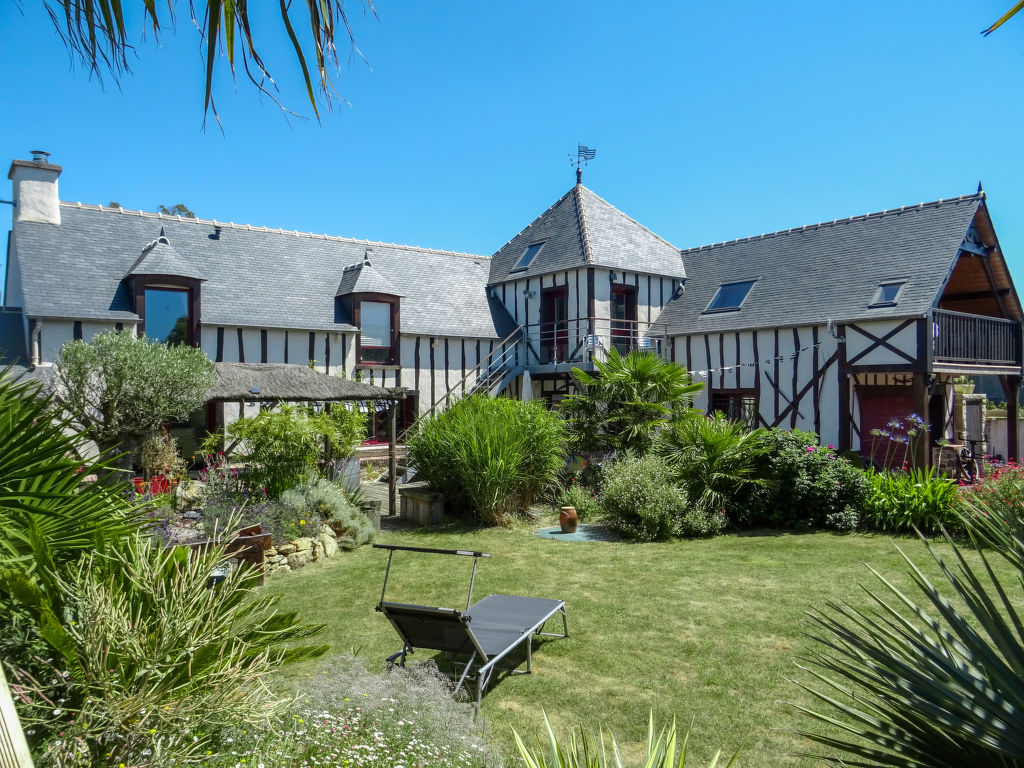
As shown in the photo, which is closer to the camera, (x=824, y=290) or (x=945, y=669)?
(x=945, y=669)

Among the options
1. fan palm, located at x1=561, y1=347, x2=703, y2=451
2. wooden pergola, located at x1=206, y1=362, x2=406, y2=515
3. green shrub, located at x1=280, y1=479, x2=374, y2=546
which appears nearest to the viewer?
green shrub, located at x1=280, y1=479, x2=374, y2=546

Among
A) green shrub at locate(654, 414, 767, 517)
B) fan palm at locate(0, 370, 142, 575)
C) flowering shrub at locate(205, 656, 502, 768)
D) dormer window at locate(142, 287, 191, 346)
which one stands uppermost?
dormer window at locate(142, 287, 191, 346)

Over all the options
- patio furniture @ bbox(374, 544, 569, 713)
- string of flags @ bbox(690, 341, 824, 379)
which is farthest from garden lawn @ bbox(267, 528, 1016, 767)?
string of flags @ bbox(690, 341, 824, 379)

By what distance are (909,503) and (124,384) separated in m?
10.1

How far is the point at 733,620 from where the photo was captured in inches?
213

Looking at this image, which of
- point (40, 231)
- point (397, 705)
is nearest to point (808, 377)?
point (397, 705)

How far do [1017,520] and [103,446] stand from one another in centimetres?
1004

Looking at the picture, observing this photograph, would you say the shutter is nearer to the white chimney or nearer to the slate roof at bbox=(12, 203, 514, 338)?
the slate roof at bbox=(12, 203, 514, 338)

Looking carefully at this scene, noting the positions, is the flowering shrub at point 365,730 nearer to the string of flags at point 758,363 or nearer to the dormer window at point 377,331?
the string of flags at point 758,363

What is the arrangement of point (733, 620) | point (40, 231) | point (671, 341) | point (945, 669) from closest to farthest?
1. point (945, 669)
2. point (733, 620)
3. point (40, 231)
4. point (671, 341)

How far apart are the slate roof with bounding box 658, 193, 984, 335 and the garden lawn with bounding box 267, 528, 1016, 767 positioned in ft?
20.6

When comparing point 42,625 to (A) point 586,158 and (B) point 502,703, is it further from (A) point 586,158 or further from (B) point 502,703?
(A) point 586,158

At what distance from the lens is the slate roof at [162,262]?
41.6 ft

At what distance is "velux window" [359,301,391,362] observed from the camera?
15.4m
